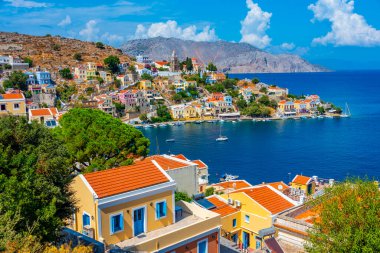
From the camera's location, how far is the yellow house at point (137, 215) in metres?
9.89

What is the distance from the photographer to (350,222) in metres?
8.00

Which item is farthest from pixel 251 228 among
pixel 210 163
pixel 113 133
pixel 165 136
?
pixel 165 136

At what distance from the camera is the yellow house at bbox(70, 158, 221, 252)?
9891 mm

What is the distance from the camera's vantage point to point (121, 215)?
10195 millimetres

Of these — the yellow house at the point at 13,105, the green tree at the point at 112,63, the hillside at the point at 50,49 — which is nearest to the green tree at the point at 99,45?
the hillside at the point at 50,49

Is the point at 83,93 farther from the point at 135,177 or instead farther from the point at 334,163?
the point at 135,177

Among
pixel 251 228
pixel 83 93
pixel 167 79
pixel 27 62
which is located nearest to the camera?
pixel 251 228

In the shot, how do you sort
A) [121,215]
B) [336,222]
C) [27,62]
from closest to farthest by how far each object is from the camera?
[336,222] < [121,215] < [27,62]

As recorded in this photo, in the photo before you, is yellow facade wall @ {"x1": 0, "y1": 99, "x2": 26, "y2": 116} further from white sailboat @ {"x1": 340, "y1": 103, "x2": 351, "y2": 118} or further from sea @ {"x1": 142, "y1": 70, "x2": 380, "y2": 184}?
white sailboat @ {"x1": 340, "y1": 103, "x2": 351, "y2": 118}

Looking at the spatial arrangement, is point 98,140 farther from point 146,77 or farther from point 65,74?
point 146,77

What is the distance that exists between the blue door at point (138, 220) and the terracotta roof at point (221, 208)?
6.18 m

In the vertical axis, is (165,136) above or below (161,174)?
below

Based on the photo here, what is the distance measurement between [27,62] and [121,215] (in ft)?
324

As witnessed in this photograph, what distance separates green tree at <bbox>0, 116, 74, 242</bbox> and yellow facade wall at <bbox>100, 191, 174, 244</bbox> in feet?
4.49
